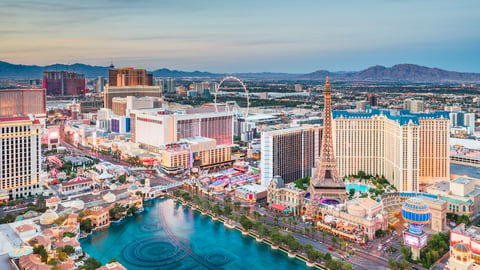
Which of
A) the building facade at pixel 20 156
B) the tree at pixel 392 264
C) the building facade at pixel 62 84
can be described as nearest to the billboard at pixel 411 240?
the tree at pixel 392 264

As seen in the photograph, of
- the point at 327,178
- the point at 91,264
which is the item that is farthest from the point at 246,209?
the point at 91,264

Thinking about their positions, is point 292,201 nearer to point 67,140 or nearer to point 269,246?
point 269,246

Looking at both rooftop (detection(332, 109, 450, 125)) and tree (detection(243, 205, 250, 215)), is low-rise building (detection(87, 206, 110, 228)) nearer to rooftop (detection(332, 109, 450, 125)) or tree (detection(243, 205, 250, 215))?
tree (detection(243, 205, 250, 215))

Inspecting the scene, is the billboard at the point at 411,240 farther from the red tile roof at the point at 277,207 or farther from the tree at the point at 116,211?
the tree at the point at 116,211

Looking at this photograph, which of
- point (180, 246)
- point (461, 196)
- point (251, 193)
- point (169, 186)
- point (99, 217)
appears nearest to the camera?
point (180, 246)

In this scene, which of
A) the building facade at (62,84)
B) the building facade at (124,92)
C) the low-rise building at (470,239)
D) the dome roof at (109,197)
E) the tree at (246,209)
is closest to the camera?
the low-rise building at (470,239)

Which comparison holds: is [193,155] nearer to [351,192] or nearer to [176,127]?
[176,127]

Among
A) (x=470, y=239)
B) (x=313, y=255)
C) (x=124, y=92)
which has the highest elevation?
(x=124, y=92)

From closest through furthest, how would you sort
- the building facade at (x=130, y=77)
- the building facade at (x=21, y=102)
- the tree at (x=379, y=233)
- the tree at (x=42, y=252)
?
the tree at (x=42, y=252) → the tree at (x=379, y=233) → the building facade at (x=21, y=102) → the building facade at (x=130, y=77)
